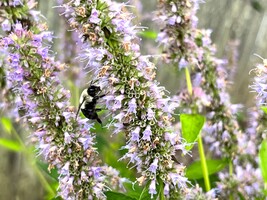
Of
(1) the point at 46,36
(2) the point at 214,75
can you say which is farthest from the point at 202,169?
(1) the point at 46,36

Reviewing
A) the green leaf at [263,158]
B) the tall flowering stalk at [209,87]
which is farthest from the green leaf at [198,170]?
the green leaf at [263,158]

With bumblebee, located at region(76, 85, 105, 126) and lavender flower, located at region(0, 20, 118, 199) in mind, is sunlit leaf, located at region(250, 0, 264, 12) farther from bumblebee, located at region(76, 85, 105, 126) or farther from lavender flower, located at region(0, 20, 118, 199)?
lavender flower, located at region(0, 20, 118, 199)

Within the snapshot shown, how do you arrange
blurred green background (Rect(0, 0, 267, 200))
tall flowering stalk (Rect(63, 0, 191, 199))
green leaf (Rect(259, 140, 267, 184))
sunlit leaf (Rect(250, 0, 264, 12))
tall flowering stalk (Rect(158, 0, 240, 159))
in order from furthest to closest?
blurred green background (Rect(0, 0, 267, 200)), sunlit leaf (Rect(250, 0, 264, 12)), tall flowering stalk (Rect(158, 0, 240, 159)), tall flowering stalk (Rect(63, 0, 191, 199)), green leaf (Rect(259, 140, 267, 184))

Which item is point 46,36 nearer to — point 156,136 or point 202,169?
point 156,136

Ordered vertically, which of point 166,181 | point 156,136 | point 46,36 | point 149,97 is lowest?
point 166,181

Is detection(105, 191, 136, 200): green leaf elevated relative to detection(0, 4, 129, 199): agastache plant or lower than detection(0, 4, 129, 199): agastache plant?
lower

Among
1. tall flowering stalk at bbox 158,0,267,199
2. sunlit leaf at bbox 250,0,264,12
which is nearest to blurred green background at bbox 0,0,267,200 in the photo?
sunlit leaf at bbox 250,0,264,12
